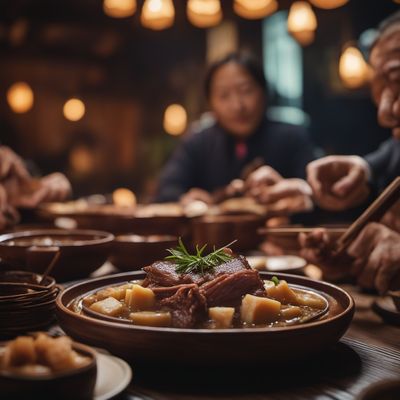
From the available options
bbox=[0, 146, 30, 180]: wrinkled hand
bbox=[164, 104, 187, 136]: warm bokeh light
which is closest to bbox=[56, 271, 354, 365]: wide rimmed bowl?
bbox=[0, 146, 30, 180]: wrinkled hand

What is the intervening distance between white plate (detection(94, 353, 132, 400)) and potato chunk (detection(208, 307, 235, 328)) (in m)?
0.28

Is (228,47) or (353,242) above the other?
(228,47)

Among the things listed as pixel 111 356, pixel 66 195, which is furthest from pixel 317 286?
pixel 66 195

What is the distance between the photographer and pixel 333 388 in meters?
1.31

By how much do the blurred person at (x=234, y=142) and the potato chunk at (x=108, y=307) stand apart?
4.32 m

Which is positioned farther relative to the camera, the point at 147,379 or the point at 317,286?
the point at 317,286

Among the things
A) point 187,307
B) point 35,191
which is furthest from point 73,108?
point 187,307

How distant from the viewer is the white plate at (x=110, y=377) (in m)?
1.13

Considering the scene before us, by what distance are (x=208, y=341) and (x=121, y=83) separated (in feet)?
37.0

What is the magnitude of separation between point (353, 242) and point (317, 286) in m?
0.46

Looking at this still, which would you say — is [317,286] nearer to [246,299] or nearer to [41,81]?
[246,299]

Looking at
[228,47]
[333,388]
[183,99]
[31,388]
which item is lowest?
[333,388]

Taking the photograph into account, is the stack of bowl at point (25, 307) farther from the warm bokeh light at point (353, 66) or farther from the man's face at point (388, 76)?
the warm bokeh light at point (353, 66)

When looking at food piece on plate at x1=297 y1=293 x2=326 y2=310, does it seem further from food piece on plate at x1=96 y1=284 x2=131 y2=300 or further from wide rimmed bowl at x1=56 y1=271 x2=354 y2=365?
food piece on plate at x1=96 y1=284 x2=131 y2=300
